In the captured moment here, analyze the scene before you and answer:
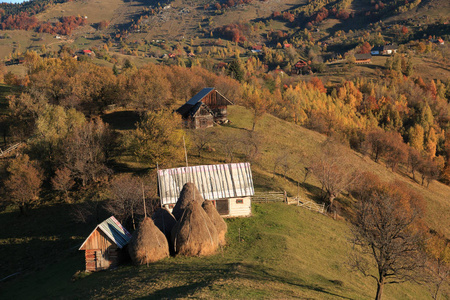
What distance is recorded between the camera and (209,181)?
107 feet

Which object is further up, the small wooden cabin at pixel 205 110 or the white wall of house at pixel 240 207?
the small wooden cabin at pixel 205 110

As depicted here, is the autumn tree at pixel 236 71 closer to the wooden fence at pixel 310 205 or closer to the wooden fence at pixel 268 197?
the wooden fence at pixel 310 205

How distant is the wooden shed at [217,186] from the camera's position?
104ft

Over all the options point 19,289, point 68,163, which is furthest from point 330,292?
point 68,163

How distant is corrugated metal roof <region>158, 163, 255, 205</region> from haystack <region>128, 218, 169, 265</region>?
316 inches

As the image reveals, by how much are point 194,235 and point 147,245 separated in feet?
11.5

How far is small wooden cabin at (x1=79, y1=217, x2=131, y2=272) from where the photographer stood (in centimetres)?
2286

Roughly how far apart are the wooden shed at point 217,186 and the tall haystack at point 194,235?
7.74m

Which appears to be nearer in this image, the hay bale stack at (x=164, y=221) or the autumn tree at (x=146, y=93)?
the hay bale stack at (x=164, y=221)

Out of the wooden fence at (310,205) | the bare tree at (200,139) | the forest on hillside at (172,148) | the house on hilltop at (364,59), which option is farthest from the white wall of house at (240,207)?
the house on hilltop at (364,59)

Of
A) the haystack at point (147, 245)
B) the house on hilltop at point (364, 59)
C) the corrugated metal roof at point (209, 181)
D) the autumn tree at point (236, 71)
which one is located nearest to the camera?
the haystack at point (147, 245)

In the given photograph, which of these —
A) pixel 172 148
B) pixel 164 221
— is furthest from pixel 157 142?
pixel 164 221

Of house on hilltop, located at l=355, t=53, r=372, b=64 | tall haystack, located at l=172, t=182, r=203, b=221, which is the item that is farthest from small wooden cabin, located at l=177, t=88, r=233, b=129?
house on hilltop, located at l=355, t=53, r=372, b=64

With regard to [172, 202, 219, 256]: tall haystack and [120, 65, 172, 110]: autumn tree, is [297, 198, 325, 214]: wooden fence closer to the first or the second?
[172, 202, 219, 256]: tall haystack
